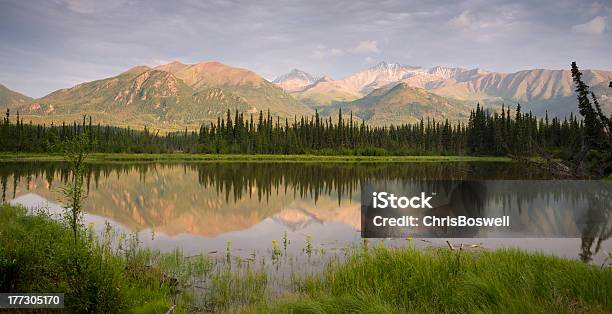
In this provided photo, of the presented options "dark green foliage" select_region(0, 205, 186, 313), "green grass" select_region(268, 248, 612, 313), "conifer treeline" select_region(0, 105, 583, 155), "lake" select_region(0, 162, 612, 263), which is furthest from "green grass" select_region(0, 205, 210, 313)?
"conifer treeline" select_region(0, 105, 583, 155)

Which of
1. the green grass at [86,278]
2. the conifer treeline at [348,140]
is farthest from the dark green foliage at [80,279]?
the conifer treeline at [348,140]

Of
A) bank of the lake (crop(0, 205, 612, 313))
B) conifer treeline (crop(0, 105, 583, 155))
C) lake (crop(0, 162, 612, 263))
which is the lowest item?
lake (crop(0, 162, 612, 263))

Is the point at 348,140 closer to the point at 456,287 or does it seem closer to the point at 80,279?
the point at 456,287

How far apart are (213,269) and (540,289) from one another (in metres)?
11.3

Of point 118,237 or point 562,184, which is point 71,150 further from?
point 562,184

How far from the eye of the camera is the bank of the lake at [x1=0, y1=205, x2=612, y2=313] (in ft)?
32.9

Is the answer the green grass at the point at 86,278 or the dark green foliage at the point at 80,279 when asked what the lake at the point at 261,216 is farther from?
the dark green foliage at the point at 80,279

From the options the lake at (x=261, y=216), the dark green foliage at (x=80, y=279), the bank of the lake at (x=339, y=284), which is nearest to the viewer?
the dark green foliage at (x=80, y=279)

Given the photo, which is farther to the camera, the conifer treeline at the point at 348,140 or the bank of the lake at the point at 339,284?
the conifer treeline at the point at 348,140

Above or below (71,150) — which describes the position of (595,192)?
below

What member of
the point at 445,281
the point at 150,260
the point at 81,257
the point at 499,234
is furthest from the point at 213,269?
the point at 499,234

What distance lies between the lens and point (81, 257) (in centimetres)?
1027

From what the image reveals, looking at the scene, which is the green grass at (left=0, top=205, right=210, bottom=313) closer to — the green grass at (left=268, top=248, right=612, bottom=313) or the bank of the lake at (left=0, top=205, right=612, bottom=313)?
the bank of the lake at (left=0, top=205, right=612, bottom=313)

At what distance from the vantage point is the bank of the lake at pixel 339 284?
10039 millimetres
